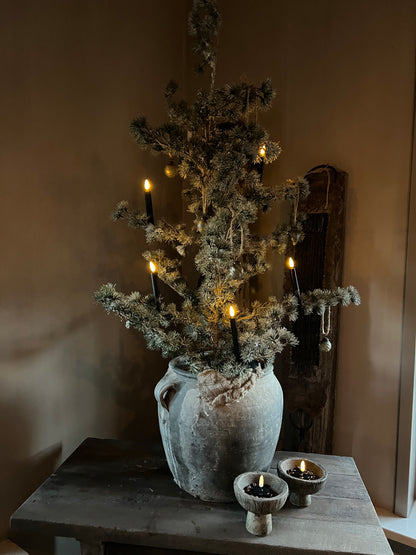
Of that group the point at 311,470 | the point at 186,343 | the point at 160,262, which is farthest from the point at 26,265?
the point at 311,470

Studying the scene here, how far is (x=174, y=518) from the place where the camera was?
0.89m

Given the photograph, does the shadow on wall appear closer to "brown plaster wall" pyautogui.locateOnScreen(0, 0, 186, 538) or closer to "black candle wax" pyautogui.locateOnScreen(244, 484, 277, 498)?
"brown plaster wall" pyautogui.locateOnScreen(0, 0, 186, 538)

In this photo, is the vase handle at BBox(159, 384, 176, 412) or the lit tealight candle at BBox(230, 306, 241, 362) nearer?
the lit tealight candle at BBox(230, 306, 241, 362)

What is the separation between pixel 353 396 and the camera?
52.9 inches

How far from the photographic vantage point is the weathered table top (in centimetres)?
82

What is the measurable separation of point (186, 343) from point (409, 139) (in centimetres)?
88

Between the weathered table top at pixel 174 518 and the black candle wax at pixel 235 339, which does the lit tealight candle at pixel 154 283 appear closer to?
the black candle wax at pixel 235 339

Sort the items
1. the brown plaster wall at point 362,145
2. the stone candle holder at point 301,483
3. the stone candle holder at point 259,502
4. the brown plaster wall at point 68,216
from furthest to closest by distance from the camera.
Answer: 1. the brown plaster wall at point 362,145
2. the brown plaster wall at point 68,216
3. the stone candle holder at point 301,483
4. the stone candle holder at point 259,502

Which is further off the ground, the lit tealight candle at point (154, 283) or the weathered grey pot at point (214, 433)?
the lit tealight candle at point (154, 283)

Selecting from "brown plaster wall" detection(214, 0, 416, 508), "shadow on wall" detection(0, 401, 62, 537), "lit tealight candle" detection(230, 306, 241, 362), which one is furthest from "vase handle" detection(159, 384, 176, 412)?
"brown plaster wall" detection(214, 0, 416, 508)

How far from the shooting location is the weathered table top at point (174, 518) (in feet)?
2.71

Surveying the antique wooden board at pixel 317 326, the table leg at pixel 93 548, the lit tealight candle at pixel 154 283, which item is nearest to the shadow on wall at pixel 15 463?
the table leg at pixel 93 548

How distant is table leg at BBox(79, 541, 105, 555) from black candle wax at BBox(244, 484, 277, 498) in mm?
316

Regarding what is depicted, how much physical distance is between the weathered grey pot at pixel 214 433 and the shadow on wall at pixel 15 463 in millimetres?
401
